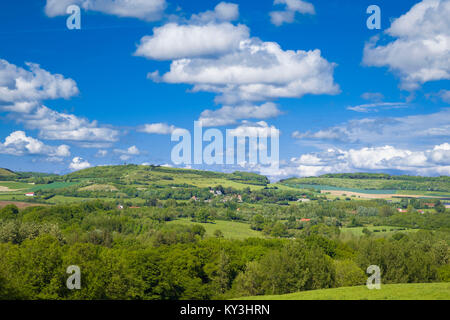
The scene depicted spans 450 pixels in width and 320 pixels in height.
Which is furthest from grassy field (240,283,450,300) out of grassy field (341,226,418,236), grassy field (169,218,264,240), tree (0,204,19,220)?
tree (0,204,19,220)

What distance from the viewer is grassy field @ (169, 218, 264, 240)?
14888cm

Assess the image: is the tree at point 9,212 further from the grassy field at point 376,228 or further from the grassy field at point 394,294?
the grassy field at point 394,294

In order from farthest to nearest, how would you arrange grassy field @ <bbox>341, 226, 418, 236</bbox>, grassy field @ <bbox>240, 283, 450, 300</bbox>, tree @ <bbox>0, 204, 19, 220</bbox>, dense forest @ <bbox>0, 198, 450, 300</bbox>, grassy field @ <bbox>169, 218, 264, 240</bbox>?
grassy field @ <bbox>341, 226, 418, 236</bbox>, grassy field @ <bbox>169, 218, 264, 240</bbox>, tree @ <bbox>0, 204, 19, 220</bbox>, dense forest @ <bbox>0, 198, 450, 300</bbox>, grassy field @ <bbox>240, 283, 450, 300</bbox>

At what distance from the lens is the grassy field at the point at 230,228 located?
5861 inches

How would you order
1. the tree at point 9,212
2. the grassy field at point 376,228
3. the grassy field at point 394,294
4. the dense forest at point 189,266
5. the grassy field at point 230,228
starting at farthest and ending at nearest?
1. the grassy field at point 376,228
2. the grassy field at point 230,228
3. the tree at point 9,212
4. the dense forest at point 189,266
5. the grassy field at point 394,294

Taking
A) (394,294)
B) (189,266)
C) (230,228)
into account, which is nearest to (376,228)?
(230,228)

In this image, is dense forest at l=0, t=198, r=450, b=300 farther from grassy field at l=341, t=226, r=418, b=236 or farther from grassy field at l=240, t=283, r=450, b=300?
grassy field at l=341, t=226, r=418, b=236

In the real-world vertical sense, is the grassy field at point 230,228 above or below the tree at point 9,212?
below

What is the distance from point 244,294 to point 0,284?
3807 cm

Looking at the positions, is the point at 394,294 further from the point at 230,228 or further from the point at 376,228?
the point at 376,228

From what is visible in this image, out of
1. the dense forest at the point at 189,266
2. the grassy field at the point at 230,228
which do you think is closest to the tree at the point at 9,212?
the dense forest at the point at 189,266

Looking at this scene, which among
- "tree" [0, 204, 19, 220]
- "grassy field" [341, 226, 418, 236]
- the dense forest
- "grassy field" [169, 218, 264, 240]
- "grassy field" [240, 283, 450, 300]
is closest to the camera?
"grassy field" [240, 283, 450, 300]
